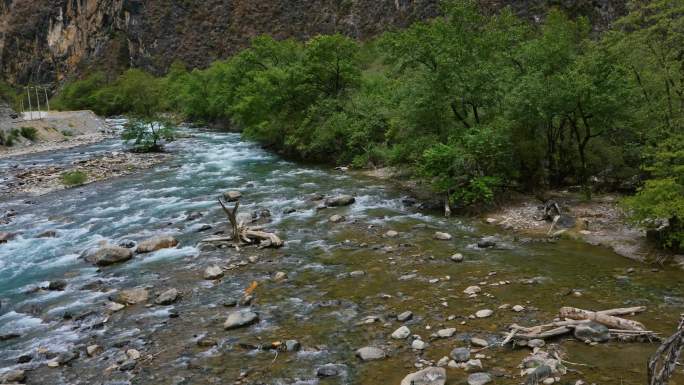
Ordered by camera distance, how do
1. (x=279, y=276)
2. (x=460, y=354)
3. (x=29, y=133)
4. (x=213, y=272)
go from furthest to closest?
(x=29, y=133)
(x=213, y=272)
(x=279, y=276)
(x=460, y=354)

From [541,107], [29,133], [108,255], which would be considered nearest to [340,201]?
[541,107]

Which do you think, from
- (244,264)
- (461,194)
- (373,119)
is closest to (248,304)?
(244,264)

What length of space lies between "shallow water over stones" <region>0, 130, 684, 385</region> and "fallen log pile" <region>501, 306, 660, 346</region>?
0.23 metres

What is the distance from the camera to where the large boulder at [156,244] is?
14711 millimetres

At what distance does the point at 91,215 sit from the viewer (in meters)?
19.4

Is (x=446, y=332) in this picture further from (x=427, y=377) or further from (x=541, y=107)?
(x=541, y=107)

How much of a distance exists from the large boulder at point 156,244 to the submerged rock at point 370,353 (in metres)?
8.66

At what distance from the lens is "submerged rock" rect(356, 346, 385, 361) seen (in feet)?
26.1

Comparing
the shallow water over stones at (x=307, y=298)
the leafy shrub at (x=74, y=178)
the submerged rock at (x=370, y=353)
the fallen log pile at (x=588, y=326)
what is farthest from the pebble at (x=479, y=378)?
the leafy shrub at (x=74, y=178)

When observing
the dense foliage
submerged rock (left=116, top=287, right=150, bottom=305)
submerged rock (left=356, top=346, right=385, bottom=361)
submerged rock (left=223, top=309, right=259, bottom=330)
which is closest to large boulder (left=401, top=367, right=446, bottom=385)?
submerged rock (left=356, top=346, right=385, bottom=361)

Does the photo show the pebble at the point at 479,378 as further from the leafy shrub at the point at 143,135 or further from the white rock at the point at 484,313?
the leafy shrub at the point at 143,135

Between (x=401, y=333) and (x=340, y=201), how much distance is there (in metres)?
10.4

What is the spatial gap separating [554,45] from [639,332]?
1156 centimetres

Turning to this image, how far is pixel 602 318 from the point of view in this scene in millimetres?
8273
